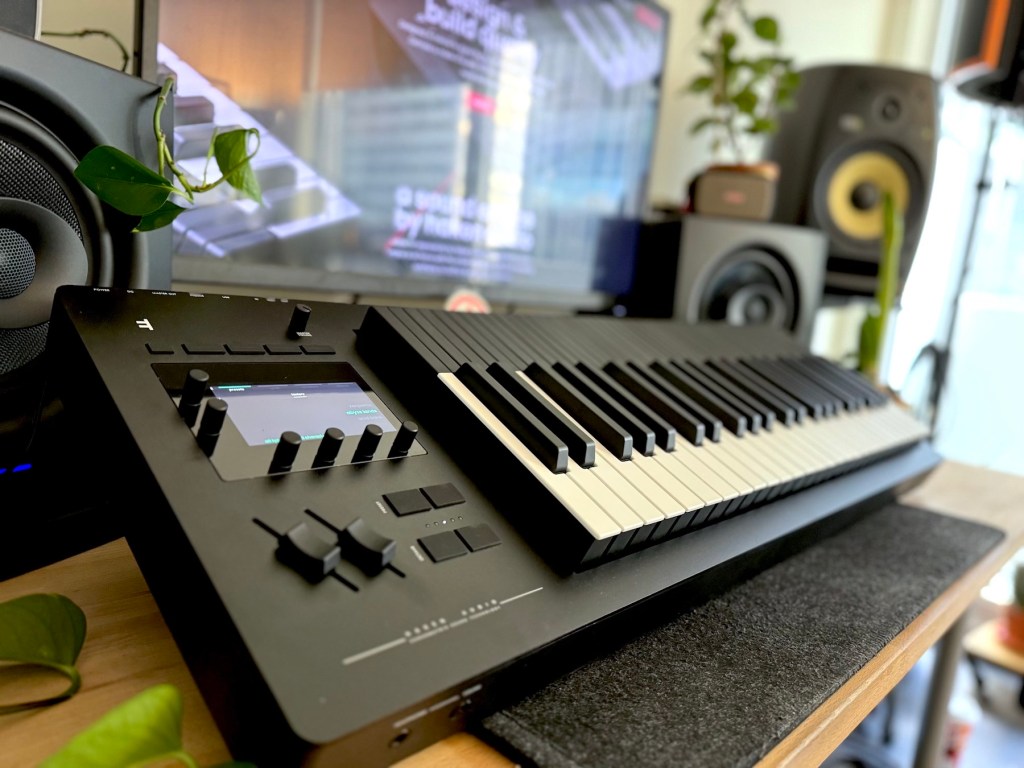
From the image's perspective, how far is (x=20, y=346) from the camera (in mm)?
414

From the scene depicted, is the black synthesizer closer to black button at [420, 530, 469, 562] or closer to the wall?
black button at [420, 530, 469, 562]

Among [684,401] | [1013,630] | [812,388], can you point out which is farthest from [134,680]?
[1013,630]

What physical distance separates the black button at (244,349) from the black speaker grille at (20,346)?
0.39ft

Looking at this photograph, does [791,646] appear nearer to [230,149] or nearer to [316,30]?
[230,149]

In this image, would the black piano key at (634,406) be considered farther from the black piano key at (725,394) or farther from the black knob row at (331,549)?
the black knob row at (331,549)

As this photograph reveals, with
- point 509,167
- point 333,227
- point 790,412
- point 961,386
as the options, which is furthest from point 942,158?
point 333,227

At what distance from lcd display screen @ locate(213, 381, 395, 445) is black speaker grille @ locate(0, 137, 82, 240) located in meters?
0.16

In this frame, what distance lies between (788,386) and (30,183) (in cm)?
67

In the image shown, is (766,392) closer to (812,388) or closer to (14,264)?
(812,388)

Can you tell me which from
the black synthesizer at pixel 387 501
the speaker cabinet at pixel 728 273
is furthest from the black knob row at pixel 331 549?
the speaker cabinet at pixel 728 273

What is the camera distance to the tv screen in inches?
28.2

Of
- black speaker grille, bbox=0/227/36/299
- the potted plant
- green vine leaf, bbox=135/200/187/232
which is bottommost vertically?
black speaker grille, bbox=0/227/36/299

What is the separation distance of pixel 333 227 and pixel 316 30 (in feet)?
0.69

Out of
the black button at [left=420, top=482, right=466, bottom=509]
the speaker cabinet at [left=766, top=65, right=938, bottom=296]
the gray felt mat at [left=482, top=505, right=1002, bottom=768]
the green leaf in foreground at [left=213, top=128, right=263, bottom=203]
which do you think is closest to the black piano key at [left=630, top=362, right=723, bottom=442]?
the gray felt mat at [left=482, top=505, right=1002, bottom=768]
